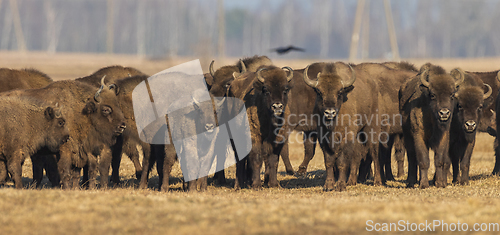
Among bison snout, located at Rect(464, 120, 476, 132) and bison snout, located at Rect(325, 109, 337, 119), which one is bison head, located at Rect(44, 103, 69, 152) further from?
bison snout, located at Rect(464, 120, 476, 132)

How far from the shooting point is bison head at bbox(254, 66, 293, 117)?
37.0ft

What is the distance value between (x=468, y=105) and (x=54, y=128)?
8.17 metres

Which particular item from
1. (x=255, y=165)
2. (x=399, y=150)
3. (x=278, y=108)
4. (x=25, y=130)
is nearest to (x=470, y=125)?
(x=399, y=150)

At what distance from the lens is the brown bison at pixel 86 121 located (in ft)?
37.7

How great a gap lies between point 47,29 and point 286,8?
56456mm

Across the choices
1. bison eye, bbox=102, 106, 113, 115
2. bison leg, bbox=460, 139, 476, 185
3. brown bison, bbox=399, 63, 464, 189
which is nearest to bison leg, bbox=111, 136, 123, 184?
bison eye, bbox=102, 106, 113, 115

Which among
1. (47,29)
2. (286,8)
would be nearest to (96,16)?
(47,29)

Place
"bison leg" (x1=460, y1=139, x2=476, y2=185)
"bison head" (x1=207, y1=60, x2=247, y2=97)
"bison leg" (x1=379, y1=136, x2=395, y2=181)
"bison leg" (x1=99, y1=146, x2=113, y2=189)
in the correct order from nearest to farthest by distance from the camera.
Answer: "bison leg" (x1=99, y1=146, x2=113, y2=189), "bison leg" (x1=460, y1=139, x2=476, y2=185), "bison head" (x1=207, y1=60, x2=247, y2=97), "bison leg" (x1=379, y1=136, x2=395, y2=181)

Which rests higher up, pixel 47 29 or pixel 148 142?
pixel 47 29

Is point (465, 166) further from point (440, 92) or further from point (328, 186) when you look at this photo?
point (328, 186)

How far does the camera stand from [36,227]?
711 centimetres

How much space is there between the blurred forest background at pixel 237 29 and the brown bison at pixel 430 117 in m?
108

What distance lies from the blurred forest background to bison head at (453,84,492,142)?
108 metres

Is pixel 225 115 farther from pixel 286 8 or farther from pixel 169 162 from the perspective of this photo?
pixel 286 8
